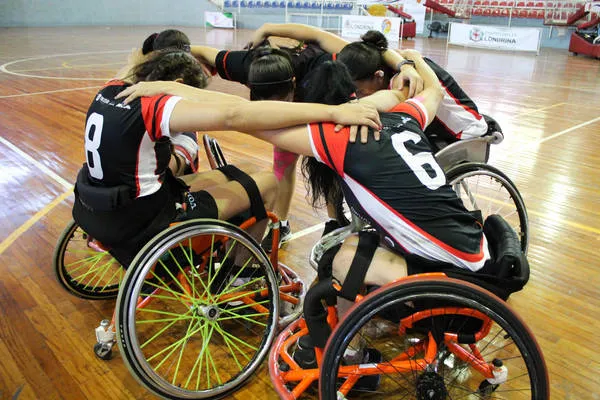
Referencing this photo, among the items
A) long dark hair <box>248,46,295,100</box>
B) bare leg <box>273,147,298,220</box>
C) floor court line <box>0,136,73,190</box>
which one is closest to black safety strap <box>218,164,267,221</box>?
long dark hair <box>248,46,295,100</box>

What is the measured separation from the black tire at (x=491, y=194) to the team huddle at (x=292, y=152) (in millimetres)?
411

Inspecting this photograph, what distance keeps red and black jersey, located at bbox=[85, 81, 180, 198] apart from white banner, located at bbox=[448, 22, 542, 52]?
40.3 ft

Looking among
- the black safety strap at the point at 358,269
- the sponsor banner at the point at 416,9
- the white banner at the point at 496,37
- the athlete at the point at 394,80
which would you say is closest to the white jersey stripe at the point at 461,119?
the athlete at the point at 394,80

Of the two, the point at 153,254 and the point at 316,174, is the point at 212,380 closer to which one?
the point at 153,254

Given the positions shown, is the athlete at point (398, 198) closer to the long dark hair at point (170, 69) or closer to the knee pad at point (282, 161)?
the long dark hair at point (170, 69)

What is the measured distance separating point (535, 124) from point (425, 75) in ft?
12.1

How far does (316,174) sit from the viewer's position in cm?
156

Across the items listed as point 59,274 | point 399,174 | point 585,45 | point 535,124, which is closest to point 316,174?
point 399,174

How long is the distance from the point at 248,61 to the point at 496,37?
1168cm

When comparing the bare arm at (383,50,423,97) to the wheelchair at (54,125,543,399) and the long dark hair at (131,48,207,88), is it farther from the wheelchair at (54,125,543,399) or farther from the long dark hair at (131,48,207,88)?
the long dark hair at (131,48,207,88)

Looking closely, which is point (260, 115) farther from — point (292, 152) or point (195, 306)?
point (195, 306)

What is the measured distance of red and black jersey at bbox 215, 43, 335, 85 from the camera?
7.69ft

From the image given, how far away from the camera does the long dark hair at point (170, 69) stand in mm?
1682

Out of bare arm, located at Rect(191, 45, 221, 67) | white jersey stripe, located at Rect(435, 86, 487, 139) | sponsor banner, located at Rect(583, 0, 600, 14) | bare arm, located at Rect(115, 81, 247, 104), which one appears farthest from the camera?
sponsor banner, located at Rect(583, 0, 600, 14)
